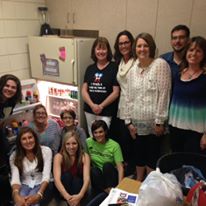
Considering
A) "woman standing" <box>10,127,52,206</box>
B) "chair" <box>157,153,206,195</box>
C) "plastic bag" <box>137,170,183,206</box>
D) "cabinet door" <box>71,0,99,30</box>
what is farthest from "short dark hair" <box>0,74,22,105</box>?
"plastic bag" <box>137,170,183,206</box>

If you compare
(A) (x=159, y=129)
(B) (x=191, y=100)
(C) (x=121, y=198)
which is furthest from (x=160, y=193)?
(A) (x=159, y=129)

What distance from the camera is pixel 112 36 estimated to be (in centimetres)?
281

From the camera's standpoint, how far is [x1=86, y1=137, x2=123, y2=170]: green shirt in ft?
7.34

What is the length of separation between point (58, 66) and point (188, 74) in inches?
64.3

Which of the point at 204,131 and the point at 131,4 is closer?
the point at 204,131

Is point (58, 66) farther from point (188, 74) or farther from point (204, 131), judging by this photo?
point (204, 131)

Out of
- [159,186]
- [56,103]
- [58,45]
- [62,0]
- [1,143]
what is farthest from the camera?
[56,103]

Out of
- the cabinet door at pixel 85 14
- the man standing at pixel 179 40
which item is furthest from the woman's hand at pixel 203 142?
the cabinet door at pixel 85 14

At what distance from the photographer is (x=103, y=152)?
2268 mm

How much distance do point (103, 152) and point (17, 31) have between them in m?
1.84

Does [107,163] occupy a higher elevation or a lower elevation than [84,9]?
lower

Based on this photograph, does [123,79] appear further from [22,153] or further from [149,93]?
[22,153]

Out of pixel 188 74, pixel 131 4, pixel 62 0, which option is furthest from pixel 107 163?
pixel 62 0

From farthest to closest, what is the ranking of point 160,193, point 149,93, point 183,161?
1. point 149,93
2. point 183,161
3. point 160,193
